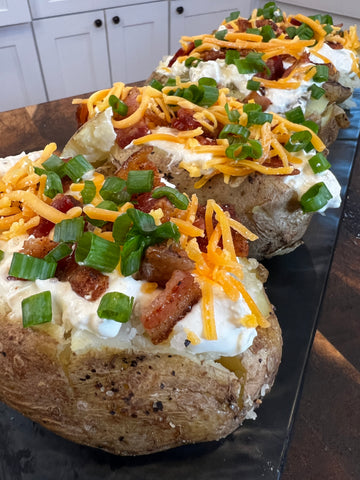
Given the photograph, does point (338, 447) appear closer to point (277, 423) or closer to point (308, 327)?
point (277, 423)

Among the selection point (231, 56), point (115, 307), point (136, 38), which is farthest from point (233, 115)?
point (136, 38)

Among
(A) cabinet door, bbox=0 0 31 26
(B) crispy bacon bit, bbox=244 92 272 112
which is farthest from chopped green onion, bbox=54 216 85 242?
(A) cabinet door, bbox=0 0 31 26

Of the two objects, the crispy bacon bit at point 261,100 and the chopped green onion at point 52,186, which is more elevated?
the chopped green onion at point 52,186

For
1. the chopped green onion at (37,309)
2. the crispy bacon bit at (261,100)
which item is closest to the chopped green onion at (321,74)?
the crispy bacon bit at (261,100)

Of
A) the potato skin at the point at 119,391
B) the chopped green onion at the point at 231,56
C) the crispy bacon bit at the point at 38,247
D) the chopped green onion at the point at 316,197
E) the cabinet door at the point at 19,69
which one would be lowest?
the cabinet door at the point at 19,69

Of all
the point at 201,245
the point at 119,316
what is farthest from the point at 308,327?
the point at 119,316

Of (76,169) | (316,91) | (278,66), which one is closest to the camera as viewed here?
(76,169)

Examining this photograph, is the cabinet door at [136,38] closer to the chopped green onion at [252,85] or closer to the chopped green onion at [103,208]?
the chopped green onion at [252,85]

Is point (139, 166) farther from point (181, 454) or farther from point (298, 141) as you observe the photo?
point (181, 454)
